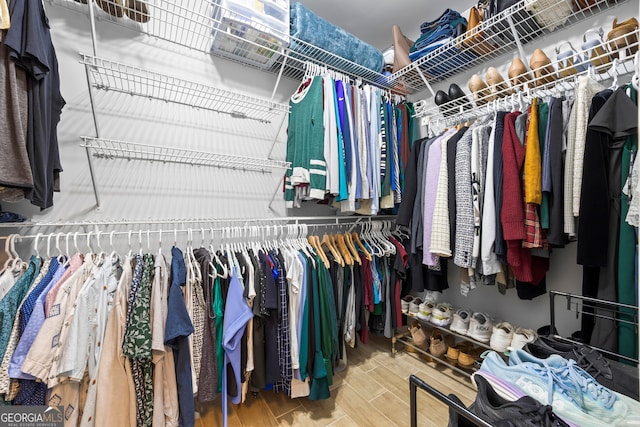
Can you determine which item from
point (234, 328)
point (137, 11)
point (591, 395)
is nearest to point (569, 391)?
point (591, 395)

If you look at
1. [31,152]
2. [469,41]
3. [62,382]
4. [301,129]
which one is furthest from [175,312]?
[469,41]

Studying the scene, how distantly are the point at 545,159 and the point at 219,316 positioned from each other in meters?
1.68

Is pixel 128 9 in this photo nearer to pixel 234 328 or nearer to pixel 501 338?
pixel 234 328

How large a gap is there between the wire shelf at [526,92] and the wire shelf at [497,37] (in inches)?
10.7

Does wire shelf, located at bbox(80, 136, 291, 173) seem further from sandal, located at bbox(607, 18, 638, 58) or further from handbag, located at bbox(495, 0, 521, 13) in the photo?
sandal, located at bbox(607, 18, 638, 58)

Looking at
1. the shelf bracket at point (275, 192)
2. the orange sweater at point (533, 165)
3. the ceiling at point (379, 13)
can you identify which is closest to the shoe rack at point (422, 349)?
the orange sweater at point (533, 165)

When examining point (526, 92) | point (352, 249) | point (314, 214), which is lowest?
point (352, 249)

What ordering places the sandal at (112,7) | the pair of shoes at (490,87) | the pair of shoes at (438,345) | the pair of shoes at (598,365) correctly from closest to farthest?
the pair of shoes at (598,365) < the sandal at (112,7) < the pair of shoes at (490,87) < the pair of shoes at (438,345)

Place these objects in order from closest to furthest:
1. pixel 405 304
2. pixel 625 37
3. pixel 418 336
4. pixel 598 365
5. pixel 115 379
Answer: pixel 598 365 < pixel 115 379 < pixel 625 37 < pixel 418 336 < pixel 405 304

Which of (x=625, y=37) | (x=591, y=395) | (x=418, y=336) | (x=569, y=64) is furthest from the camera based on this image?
(x=418, y=336)

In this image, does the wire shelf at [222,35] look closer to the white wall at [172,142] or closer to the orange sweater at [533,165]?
the white wall at [172,142]

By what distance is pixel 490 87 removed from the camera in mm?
1578

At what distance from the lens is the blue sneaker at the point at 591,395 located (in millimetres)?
721

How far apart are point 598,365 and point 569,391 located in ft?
0.77
